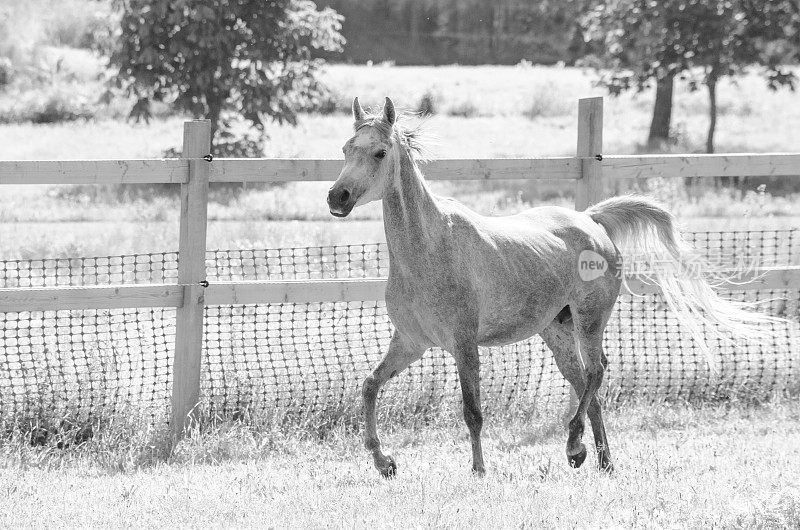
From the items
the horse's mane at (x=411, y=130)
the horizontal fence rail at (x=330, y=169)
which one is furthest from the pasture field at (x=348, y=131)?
the horizontal fence rail at (x=330, y=169)

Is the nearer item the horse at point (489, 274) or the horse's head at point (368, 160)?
the horse's head at point (368, 160)

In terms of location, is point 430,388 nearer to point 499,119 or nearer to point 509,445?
point 509,445

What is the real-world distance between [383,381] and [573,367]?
1265mm

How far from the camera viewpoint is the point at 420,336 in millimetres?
5715

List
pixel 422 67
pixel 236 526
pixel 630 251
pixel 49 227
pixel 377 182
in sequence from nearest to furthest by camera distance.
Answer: pixel 236 526 < pixel 377 182 < pixel 630 251 < pixel 49 227 < pixel 422 67

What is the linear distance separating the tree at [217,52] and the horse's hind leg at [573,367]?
14914 millimetres

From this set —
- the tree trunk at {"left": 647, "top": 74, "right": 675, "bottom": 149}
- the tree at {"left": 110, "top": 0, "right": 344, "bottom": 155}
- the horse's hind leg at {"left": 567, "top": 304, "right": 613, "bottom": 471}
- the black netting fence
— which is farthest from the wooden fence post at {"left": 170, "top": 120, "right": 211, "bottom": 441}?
the tree trunk at {"left": 647, "top": 74, "right": 675, "bottom": 149}

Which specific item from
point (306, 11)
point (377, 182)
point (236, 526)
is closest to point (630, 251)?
point (377, 182)

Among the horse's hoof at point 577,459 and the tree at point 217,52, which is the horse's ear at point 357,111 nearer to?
the horse's hoof at point 577,459

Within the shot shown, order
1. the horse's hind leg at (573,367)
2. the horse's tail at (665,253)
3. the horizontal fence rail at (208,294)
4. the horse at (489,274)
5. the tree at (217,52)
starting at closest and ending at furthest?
the horse at (489,274), the horse's hind leg at (573,367), the horizontal fence rail at (208,294), the horse's tail at (665,253), the tree at (217,52)

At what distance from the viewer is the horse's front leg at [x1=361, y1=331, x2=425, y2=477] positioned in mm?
5914

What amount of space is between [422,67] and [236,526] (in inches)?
1252

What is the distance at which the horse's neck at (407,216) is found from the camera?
18.4 feet

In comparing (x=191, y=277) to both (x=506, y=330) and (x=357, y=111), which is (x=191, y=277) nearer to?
(x=357, y=111)
